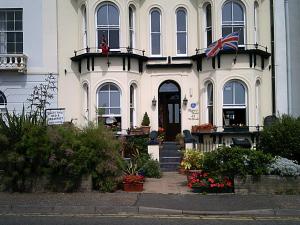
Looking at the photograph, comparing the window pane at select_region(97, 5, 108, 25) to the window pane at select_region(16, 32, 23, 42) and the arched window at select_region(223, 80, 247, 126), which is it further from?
the arched window at select_region(223, 80, 247, 126)

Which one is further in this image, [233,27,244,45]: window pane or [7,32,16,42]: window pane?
[7,32,16,42]: window pane

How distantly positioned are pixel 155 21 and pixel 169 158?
271 inches

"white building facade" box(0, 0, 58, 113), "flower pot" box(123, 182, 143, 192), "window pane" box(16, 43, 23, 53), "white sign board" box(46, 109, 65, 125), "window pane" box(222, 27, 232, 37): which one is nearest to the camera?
"flower pot" box(123, 182, 143, 192)

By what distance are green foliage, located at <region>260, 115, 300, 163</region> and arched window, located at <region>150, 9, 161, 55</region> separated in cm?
812

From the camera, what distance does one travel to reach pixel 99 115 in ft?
58.3

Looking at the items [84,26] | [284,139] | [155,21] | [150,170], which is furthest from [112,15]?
[284,139]

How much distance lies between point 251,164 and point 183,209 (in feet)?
9.57

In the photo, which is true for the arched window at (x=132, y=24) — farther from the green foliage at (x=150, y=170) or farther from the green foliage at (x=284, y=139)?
the green foliage at (x=284, y=139)

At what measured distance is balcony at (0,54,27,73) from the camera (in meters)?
20.4

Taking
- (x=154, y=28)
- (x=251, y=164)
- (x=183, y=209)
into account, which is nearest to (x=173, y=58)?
(x=154, y=28)

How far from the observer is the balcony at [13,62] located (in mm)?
20422

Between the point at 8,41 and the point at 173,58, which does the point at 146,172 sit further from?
the point at 8,41

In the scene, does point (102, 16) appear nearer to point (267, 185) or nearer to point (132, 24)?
point (132, 24)

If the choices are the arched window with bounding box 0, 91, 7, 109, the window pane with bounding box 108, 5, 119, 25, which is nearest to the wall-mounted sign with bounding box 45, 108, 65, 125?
the window pane with bounding box 108, 5, 119, 25
